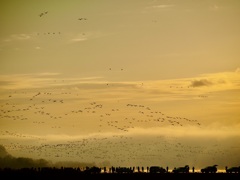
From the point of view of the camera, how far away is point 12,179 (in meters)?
75.8

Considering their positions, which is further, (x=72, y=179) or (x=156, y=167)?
(x=156, y=167)

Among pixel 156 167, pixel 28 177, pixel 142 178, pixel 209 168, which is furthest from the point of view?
pixel 156 167

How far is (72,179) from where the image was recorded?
244ft

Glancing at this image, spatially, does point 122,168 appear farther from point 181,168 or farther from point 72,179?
point 72,179

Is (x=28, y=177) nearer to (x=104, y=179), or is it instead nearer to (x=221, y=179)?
(x=104, y=179)

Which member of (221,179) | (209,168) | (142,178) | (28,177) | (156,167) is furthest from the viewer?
(156,167)

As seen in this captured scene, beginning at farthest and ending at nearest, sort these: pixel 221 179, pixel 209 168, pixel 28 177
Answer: pixel 209 168, pixel 28 177, pixel 221 179

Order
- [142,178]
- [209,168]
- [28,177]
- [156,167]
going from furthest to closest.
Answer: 1. [156,167]
2. [209,168]
3. [28,177]
4. [142,178]

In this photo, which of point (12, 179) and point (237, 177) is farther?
point (12, 179)

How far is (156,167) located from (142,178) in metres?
28.1

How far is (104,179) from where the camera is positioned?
74.8 metres

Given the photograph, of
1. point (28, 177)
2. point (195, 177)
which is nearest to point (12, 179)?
point (28, 177)

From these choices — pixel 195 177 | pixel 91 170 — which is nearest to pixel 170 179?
pixel 195 177

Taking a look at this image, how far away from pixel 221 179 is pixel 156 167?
33.8 m
